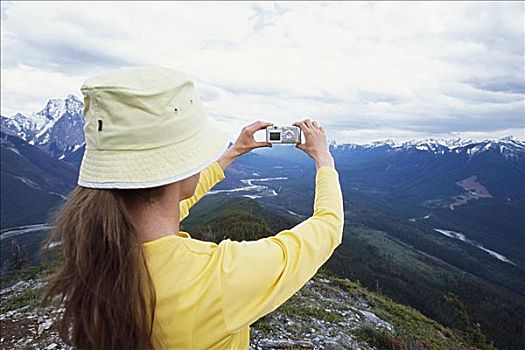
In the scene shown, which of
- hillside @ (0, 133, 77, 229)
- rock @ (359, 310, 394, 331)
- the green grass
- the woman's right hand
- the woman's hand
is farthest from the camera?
hillside @ (0, 133, 77, 229)

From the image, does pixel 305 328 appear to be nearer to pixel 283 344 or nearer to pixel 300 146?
pixel 283 344

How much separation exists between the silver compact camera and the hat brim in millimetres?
765

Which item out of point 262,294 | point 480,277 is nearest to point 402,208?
point 480,277

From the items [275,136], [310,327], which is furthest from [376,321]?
[275,136]

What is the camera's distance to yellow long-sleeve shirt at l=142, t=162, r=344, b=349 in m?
1.55

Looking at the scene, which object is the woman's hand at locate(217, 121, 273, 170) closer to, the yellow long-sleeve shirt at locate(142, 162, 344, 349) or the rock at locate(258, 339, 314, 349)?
the yellow long-sleeve shirt at locate(142, 162, 344, 349)

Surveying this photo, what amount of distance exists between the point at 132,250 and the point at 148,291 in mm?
190

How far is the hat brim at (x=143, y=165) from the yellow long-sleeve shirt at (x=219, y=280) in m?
0.28

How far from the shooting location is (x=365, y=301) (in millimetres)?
15859

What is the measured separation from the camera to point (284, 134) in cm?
236

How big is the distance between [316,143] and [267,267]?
876 millimetres

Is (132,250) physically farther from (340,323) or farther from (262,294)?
(340,323)

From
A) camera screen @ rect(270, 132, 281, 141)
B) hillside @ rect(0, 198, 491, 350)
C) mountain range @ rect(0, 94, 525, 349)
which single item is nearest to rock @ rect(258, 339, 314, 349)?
hillside @ rect(0, 198, 491, 350)

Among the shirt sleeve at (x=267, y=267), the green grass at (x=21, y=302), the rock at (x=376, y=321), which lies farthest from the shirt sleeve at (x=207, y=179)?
the green grass at (x=21, y=302)
